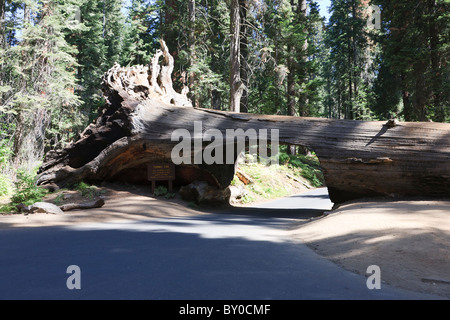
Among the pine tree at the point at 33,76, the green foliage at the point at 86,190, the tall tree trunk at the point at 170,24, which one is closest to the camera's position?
the green foliage at the point at 86,190

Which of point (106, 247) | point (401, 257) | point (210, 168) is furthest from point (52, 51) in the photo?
point (401, 257)

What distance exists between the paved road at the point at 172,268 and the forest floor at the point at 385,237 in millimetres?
358

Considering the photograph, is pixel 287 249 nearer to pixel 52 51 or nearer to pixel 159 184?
pixel 159 184

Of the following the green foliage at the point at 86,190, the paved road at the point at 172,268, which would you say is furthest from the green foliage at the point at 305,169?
the paved road at the point at 172,268

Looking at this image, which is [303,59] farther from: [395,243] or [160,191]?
[395,243]

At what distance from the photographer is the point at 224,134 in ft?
35.0

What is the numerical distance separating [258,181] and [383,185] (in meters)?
10.5

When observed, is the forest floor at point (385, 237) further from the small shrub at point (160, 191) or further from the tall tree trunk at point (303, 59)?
the tall tree trunk at point (303, 59)

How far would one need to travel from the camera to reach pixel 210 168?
12328 millimetres
